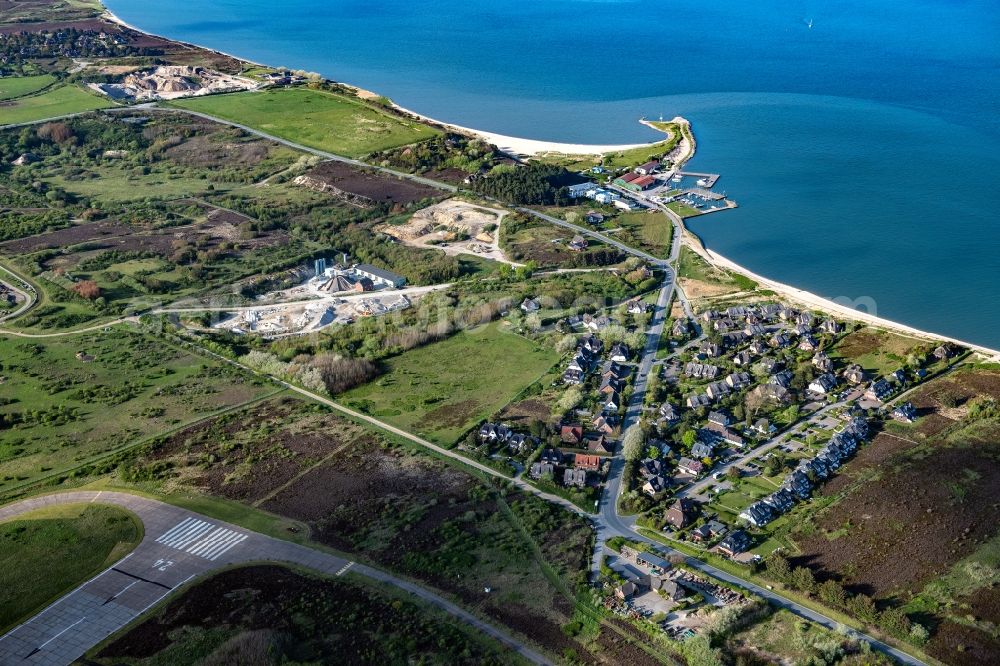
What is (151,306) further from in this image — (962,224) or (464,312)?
(962,224)

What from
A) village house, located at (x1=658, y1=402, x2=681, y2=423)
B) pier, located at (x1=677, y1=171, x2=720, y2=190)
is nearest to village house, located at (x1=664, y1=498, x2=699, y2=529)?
village house, located at (x1=658, y1=402, x2=681, y2=423)

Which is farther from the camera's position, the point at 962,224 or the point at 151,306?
the point at 962,224

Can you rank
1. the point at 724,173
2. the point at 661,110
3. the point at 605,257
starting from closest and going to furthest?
the point at 605,257 → the point at 724,173 → the point at 661,110

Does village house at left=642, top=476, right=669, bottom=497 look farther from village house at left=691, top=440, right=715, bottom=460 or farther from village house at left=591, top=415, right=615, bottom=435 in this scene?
village house at left=591, top=415, right=615, bottom=435

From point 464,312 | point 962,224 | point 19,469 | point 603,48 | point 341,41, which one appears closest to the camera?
point 19,469

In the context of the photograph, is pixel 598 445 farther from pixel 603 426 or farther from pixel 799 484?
pixel 799 484

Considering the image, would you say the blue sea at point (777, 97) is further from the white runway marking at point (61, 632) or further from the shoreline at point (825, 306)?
the white runway marking at point (61, 632)

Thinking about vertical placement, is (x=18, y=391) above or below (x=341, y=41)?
below

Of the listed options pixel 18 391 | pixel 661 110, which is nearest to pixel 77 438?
pixel 18 391
